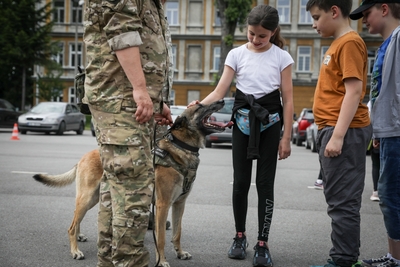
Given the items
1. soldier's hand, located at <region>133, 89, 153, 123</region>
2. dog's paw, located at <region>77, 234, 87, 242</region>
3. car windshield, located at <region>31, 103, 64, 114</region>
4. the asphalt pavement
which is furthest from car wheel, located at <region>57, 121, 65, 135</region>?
soldier's hand, located at <region>133, 89, 153, 123</region>

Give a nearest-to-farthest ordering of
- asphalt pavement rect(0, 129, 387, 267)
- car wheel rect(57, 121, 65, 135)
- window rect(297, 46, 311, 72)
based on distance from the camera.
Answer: asphalt pavement rect(0, 129, 387, 267) < car wheel rect(57, 121, 65, 135) < window rect(297, 46, 311, 72)

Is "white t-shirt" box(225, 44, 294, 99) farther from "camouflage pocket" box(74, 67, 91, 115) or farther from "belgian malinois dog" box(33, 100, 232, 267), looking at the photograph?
"camouflage pocket" box(74, 67, 91, 115)

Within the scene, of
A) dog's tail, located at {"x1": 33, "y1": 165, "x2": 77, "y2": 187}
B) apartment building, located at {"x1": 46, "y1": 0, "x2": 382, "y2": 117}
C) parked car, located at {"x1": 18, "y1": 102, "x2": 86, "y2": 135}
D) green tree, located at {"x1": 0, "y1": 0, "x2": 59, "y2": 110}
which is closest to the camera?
dog's tail, located at {"x1": 33, "y1": 165, "x2": 77, "y2": 187}

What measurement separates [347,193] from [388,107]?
731 mm

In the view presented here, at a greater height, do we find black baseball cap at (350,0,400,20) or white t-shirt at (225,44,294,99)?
black baseball cap at (350,0,400,20)

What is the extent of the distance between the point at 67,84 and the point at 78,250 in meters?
45.2

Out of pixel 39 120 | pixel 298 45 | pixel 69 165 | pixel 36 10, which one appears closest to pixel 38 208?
pixel 69 165

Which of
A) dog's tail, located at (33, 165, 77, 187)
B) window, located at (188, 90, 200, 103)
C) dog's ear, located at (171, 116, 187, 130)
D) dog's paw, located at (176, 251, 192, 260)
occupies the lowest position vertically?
dog's paw, located at (176, 251, 192, 260)

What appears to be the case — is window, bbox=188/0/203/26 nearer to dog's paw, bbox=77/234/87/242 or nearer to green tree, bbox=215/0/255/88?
green tree, bbox=215/0/255/88

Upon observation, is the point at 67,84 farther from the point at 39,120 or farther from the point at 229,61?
the point at 229,61

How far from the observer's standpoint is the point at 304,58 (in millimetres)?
44812

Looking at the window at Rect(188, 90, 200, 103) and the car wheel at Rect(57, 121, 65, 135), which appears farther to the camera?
the window at Rect(188, 90, 200, 103)

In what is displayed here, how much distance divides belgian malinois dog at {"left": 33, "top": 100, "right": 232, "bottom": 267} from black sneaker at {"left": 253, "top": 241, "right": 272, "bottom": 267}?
0.60m

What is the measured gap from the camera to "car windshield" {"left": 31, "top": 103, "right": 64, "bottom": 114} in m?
23.5
